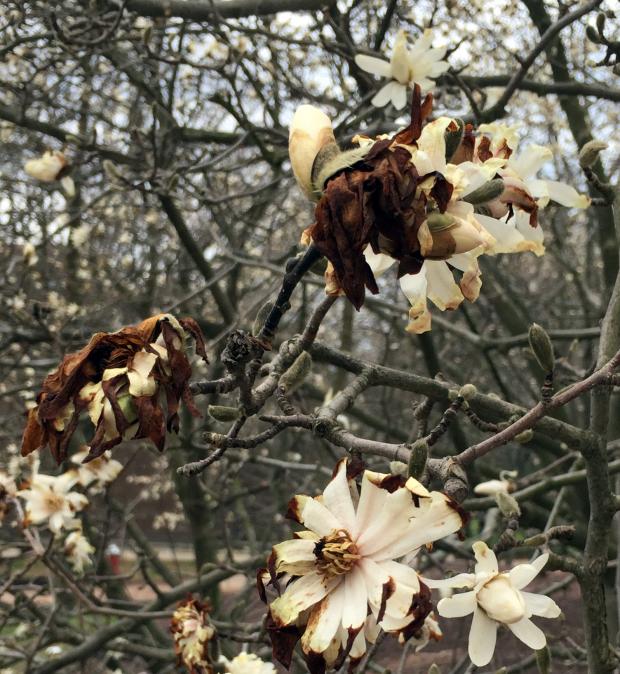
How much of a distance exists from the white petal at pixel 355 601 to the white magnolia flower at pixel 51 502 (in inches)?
87.8

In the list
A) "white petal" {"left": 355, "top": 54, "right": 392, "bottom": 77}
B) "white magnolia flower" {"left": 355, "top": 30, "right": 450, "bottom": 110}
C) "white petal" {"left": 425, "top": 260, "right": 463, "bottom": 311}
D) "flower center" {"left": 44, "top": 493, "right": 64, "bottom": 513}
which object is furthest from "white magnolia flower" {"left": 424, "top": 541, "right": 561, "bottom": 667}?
"flower center" {"left": 44, "top": 493, "right": 64, "bottom": 513}

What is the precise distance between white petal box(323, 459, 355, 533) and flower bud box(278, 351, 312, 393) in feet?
0.90

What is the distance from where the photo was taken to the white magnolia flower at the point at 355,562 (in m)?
0.86

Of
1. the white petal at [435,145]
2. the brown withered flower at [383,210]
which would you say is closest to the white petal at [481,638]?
the brown withered flower at [383,210]

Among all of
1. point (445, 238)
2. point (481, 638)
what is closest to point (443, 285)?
point (445, 238)

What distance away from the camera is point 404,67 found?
250 centimetres

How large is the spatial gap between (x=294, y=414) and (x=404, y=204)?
1.81 ft

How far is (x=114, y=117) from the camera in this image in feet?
23.6

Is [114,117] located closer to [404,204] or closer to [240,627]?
[240,627]

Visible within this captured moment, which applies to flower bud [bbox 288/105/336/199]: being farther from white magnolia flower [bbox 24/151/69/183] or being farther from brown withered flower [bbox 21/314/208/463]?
white magnolia flower [bbox 24/151/69/183]

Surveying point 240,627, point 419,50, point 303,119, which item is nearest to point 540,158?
point 303,119

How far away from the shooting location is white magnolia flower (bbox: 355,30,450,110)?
2.50 m

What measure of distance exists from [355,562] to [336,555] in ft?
0.11

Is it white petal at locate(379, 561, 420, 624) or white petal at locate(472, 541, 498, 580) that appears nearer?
white petal at locate(379, 561, 420, 624)
